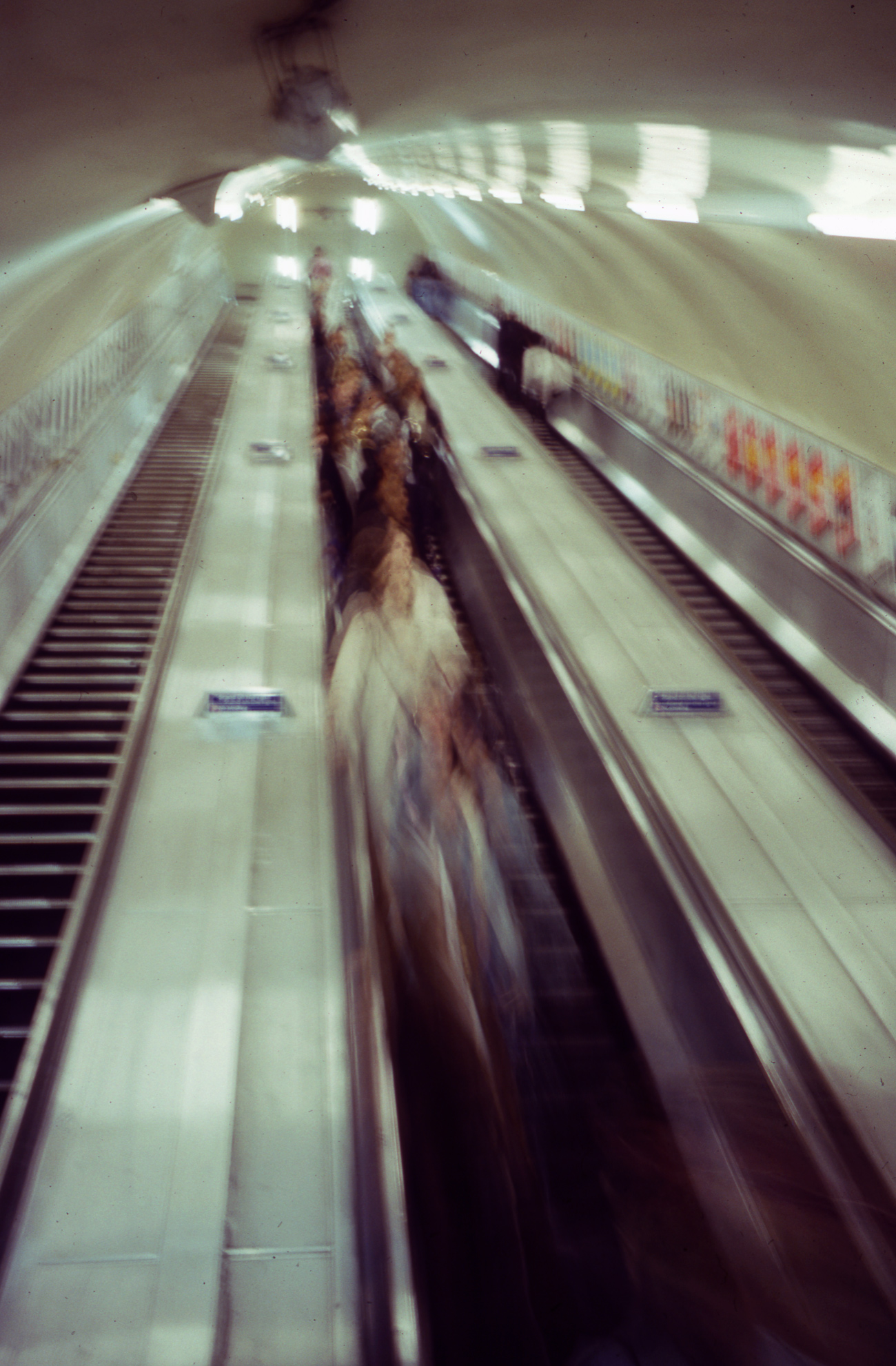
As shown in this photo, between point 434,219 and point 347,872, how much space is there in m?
23.6

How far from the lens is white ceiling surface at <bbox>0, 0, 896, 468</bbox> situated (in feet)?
13.0

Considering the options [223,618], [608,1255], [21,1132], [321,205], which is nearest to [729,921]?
[608,1255]

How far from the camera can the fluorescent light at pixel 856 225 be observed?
5199 mm

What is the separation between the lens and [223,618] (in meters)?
6.41

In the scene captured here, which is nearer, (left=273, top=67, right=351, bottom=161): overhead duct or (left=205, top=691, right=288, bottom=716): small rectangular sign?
(left=205, top=691, right=288, bottom=716): small rectangular sign

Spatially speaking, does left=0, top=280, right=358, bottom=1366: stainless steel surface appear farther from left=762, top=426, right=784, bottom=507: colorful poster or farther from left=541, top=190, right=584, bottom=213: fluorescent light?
left=541, top=190, right=584, bottom=213: fluorescent light

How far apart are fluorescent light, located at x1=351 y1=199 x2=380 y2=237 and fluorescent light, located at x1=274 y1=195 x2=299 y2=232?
1686 mm

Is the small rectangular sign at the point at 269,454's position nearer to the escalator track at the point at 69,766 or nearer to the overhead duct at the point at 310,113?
the escalator track at the point at 69,766

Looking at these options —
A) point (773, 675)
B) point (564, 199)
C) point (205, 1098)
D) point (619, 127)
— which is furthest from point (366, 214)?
point (205, 1098)

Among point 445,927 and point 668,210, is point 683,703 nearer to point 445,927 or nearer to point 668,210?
point 445,927

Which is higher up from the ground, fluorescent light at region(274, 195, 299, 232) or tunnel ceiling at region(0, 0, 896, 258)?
fluorescent light at region(274, 195, 299, 232)

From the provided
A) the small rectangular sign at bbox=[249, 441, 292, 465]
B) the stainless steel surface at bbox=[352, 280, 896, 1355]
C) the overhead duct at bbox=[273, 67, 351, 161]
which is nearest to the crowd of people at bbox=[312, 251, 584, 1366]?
the stainless steel surface at bbox=[352, 280, 896, 1355]

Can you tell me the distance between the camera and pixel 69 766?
5141 millimetres

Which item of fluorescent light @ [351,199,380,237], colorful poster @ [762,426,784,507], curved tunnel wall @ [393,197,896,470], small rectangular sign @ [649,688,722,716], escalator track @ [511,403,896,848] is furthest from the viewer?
fluorescent light @ [351,199,380,237]
